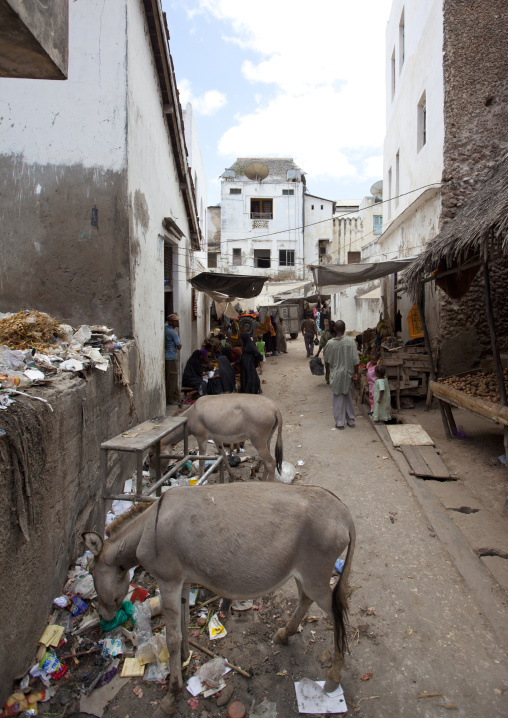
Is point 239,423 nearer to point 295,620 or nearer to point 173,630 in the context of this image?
point 295,620

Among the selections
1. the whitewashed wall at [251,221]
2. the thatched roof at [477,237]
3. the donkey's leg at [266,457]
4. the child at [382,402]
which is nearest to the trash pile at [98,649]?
the donkey's leg at [266,457]

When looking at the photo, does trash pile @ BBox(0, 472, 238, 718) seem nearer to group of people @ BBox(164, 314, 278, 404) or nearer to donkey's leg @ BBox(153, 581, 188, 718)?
donkey's leg @ BBox(153, 581, 188, 718)

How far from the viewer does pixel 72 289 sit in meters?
5.86

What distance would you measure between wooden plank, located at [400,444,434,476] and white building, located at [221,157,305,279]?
28825 millimetres

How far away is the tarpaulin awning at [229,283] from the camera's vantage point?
436 inches

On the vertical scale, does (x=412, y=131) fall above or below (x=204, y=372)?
above

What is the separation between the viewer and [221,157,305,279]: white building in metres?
34.6

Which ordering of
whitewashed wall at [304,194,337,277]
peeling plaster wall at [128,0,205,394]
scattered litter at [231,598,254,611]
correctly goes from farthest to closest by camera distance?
whitewashed wall at [304,194,337,277]
peeling plaster wall at [128,0,205,394]
scattered litter at [231,598,254,611]

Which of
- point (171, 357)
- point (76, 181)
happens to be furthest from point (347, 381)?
point (76, 181)

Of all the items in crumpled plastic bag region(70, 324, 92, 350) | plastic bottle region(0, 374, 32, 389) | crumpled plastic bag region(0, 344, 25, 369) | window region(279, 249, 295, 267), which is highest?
window region(279, 249, 295, 267)

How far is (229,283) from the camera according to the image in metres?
11.6

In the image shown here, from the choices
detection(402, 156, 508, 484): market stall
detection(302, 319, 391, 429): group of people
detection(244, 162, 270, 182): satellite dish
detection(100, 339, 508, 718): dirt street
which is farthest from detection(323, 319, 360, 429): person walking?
detection(244, 162, 270, 182): satellite dish

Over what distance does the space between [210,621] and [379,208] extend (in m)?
35.2

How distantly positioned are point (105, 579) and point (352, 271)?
25.8 ft
